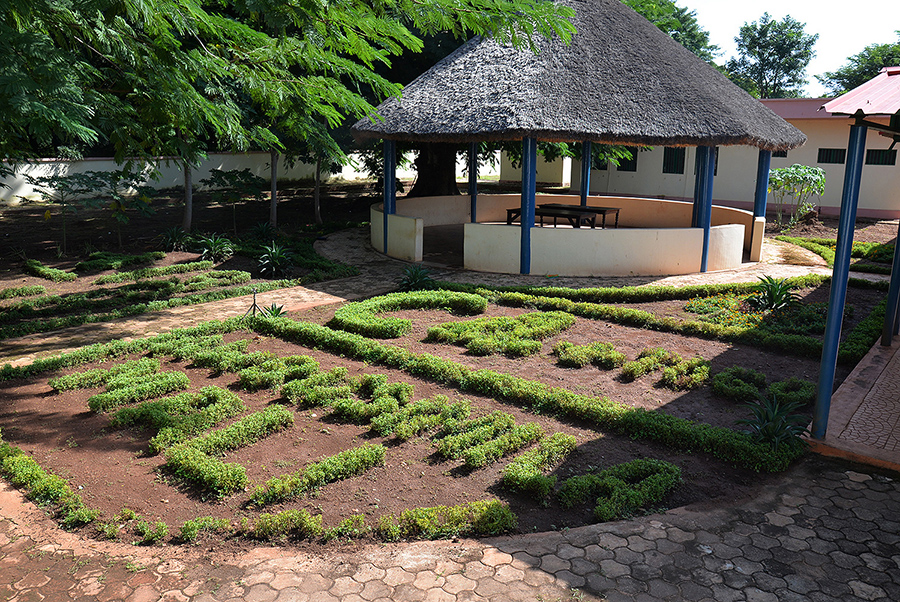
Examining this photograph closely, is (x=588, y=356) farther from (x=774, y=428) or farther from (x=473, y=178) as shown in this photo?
(x=473, y=178)

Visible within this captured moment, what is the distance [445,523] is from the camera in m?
4.88

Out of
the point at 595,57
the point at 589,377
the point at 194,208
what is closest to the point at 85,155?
the point at 194,208

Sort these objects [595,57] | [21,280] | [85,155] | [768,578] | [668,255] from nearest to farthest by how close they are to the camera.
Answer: [768,578]
[21,280]
[668,255]
[595,57]
[85,155]

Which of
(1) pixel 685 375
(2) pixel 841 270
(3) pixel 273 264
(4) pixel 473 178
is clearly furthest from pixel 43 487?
(4) pixel 473 178

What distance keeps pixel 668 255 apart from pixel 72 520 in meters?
11.4

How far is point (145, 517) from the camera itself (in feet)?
16.5

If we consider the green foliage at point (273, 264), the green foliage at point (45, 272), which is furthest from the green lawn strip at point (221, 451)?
the green foliage at point (45, 272)

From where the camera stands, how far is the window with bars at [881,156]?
74.1 ft

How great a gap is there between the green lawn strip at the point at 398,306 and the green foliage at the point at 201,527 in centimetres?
466

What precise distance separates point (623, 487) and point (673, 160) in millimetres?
24569

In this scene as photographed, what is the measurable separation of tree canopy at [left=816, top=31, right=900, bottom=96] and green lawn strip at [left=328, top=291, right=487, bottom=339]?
33731 millimetres

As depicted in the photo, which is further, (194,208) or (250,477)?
(194,208)

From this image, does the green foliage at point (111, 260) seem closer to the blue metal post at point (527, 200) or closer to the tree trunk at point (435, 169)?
the blue metal post at point (527, 200)

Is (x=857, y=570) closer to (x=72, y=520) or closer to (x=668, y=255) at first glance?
(x=72, y=520)
